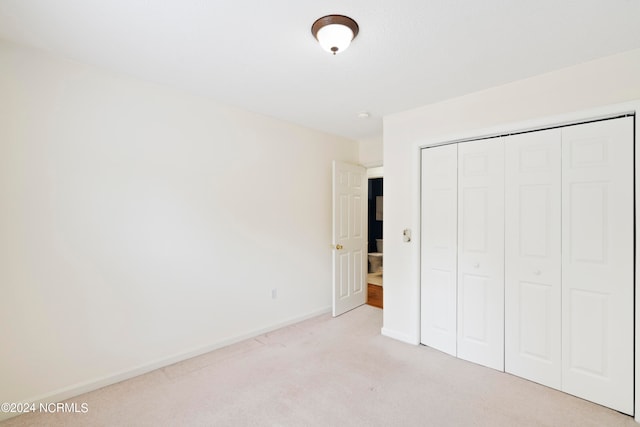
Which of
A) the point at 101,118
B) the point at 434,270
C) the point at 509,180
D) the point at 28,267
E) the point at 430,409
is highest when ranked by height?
the point at 101,118

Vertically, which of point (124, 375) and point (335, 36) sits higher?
point (335, 36)

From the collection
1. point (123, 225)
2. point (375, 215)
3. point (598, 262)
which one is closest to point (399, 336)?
point (598, 262)

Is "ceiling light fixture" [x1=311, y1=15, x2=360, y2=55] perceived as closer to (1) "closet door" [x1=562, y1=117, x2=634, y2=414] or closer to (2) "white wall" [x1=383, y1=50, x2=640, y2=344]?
(2) "white wall" [x1=383, y1=50, x2=640, y2=344]

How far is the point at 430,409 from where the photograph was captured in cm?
202

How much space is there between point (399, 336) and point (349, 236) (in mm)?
1447

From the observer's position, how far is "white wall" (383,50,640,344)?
2051 millimetres

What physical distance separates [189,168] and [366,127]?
85.7 inches

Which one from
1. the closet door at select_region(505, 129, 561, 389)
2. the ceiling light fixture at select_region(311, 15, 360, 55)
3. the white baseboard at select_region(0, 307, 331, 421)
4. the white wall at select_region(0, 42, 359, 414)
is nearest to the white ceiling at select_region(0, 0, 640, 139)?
the ceiling light fixture at select_region(311, 15, 360, 55)

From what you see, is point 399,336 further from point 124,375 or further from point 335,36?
point 335,36

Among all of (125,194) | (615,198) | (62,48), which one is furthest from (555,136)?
(62,48)

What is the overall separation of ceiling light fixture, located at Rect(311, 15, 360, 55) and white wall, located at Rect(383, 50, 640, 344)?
4.85 ft

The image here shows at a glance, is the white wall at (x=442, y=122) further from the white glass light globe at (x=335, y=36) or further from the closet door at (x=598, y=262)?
the white glass light globe at (x=335, y=36)

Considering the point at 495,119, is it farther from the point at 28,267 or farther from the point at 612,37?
the point at 28,267

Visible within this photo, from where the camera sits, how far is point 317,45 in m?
1.92
